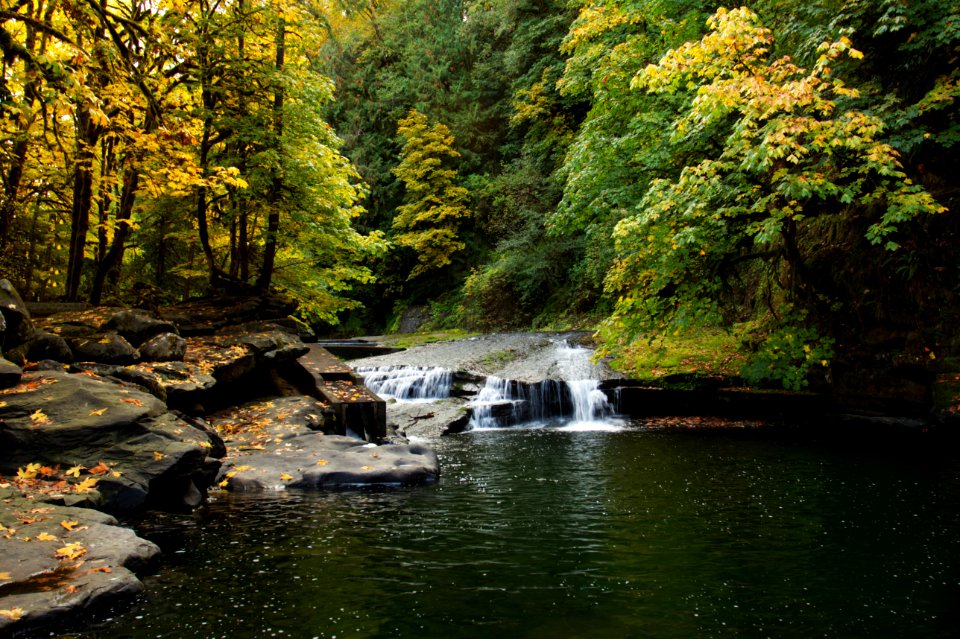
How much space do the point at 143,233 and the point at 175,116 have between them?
7.92 meters

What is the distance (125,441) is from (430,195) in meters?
27.3

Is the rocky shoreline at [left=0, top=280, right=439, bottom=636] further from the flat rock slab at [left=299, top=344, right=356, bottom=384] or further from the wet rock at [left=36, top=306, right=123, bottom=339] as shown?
the flat rock slab at [left=299, top=344, right=356, bottom=384]

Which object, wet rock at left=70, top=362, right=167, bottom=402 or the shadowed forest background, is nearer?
wet rock at left=70, top=362, right=167, bottom=402

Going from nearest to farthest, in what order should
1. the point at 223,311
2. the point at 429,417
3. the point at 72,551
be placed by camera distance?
the point at 72,551
the point at 223,311
the point at 429,417

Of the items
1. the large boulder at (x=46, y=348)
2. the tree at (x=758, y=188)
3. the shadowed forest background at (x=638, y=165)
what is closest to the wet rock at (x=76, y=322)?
the large boulder at (x=46, y=348)

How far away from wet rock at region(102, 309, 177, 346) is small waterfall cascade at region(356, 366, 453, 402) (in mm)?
7246

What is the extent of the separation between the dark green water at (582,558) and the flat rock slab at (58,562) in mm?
229

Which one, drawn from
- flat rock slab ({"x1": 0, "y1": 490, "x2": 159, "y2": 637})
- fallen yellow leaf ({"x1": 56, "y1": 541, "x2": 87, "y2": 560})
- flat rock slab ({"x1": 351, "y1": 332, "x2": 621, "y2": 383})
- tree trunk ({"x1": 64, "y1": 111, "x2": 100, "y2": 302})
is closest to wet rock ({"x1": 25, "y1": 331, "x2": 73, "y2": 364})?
flat rock slab ({"x1": 0, "y1": 490, "x2": 159, "y2": 637})

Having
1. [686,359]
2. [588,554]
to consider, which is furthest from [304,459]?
[686,359]

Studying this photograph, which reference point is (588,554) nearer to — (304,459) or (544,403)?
(304,459)

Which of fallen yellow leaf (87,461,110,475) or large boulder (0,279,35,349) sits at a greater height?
large boulder (0,279,35,349)

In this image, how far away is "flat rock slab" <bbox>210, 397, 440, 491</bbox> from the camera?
25.0 ft

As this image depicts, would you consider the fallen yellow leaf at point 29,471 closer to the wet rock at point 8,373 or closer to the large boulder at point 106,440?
the large boulder at point 106,440

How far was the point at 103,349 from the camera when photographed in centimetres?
823
